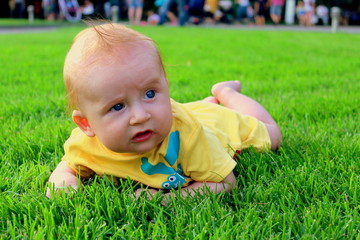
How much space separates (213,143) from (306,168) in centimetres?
45

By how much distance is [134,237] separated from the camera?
1413 mm

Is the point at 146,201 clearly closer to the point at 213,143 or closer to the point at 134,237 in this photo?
the point at 134,237

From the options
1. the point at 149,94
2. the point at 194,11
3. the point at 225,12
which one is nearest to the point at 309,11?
the point at 225,12

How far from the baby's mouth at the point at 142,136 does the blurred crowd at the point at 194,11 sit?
1638cm

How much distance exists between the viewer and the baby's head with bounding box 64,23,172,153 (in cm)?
157

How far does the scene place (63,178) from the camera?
185cm

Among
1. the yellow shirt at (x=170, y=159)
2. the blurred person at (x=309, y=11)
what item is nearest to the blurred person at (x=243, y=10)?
the blurred person at (x=309, y=11)

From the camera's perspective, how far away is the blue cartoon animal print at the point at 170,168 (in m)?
1.80

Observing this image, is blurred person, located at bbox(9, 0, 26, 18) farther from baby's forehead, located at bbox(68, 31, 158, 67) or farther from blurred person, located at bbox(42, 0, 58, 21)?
baby's forehead, located at bbox(68, 31, 158, 67)

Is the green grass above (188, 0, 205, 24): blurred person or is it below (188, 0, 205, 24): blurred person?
below

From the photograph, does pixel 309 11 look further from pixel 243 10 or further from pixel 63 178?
pixel 63 178

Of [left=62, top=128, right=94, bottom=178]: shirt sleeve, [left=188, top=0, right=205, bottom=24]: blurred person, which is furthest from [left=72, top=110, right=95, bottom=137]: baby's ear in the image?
[left=188, top=0, right=205, bottom=24]: blurred person

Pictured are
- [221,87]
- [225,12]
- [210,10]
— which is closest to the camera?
[221,87]

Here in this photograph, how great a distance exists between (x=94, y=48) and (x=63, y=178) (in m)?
0.62
